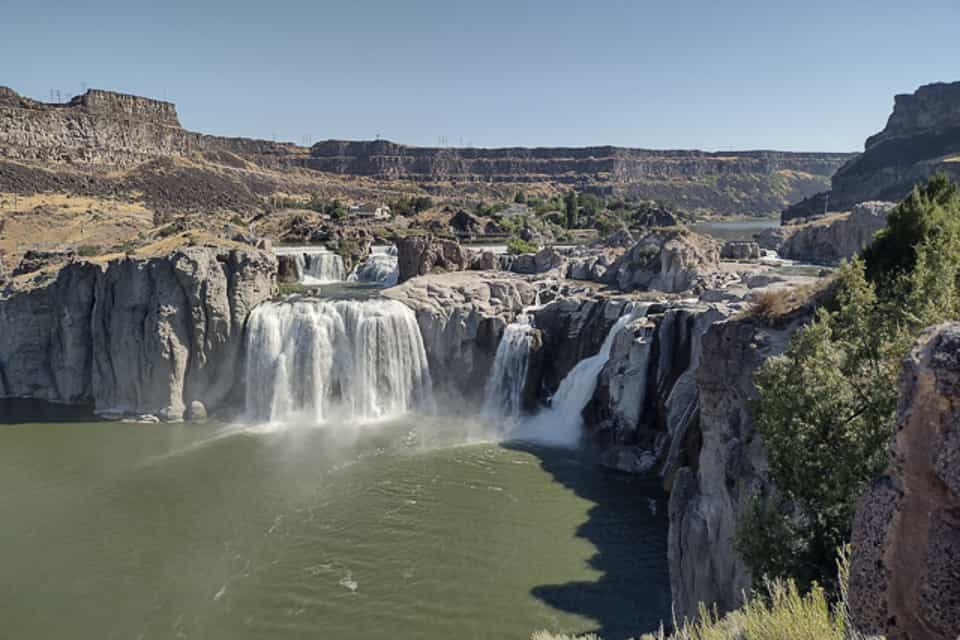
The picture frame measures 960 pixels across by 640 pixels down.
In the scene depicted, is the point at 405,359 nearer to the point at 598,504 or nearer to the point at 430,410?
the point at 430,410

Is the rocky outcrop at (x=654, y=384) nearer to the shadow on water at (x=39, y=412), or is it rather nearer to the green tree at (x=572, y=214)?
the shadow on water at (x=39, y=412)

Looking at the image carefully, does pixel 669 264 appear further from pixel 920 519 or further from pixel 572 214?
pixel 572 214

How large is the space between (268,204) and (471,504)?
88796mm

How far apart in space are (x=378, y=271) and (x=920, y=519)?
156 feet

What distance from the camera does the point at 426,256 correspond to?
1606 inches

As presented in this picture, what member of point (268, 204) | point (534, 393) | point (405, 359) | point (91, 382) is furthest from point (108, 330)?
point (268, 204)

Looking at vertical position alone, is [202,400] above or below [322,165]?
below

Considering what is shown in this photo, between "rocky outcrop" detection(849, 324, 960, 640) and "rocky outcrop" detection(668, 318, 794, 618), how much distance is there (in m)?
7.25

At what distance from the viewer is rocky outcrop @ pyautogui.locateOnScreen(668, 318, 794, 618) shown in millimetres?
12352

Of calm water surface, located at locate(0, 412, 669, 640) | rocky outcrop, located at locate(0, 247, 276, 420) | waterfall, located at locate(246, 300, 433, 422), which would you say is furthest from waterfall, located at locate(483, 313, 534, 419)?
rocky outcrop, located at locate(0, 247, 276, 420)

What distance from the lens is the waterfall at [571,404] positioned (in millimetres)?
26531

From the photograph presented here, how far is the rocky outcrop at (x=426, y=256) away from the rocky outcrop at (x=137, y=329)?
10.8m

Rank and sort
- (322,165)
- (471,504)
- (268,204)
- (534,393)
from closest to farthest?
1. (471,504)
2. (534,393)
3. (268,204)
4. (322,165)

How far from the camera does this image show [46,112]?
3565 inches
